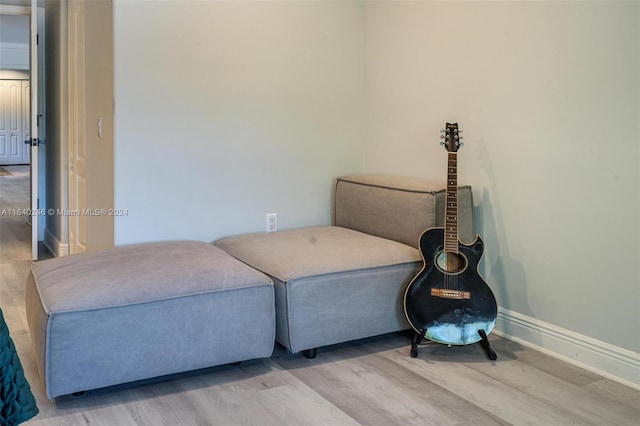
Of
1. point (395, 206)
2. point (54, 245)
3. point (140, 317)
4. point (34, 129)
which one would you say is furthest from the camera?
point (54, 245)

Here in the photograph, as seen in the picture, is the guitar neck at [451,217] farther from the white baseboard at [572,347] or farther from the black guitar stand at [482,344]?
the white baseboard at [572,347]

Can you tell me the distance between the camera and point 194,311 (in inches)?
97.0

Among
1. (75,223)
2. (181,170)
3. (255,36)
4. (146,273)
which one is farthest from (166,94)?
(75,223)

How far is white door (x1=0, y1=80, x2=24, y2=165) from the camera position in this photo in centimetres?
1416

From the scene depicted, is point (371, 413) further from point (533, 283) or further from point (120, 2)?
point (120, 2)

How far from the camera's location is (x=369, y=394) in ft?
7.91

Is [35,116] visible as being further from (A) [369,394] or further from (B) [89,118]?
(A) [369,394]

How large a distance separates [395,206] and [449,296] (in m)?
0.66

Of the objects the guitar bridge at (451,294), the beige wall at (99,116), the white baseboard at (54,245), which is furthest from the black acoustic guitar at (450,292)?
the white baseboard at (54,245)

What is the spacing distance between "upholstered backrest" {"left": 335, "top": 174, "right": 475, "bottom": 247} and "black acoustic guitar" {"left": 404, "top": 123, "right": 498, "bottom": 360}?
18cm

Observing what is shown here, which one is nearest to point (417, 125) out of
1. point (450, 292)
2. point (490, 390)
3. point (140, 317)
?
point (450, 292)

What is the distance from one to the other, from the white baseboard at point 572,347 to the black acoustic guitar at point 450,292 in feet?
0.88

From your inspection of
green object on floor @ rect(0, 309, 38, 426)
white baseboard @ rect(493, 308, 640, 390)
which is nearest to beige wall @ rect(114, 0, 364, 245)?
white baseboard @ rect(493, 308, 640, 390)

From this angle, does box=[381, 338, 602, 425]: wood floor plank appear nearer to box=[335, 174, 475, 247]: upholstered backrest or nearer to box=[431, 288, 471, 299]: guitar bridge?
box=[431, 288, 471, 299]: guitar bridge
